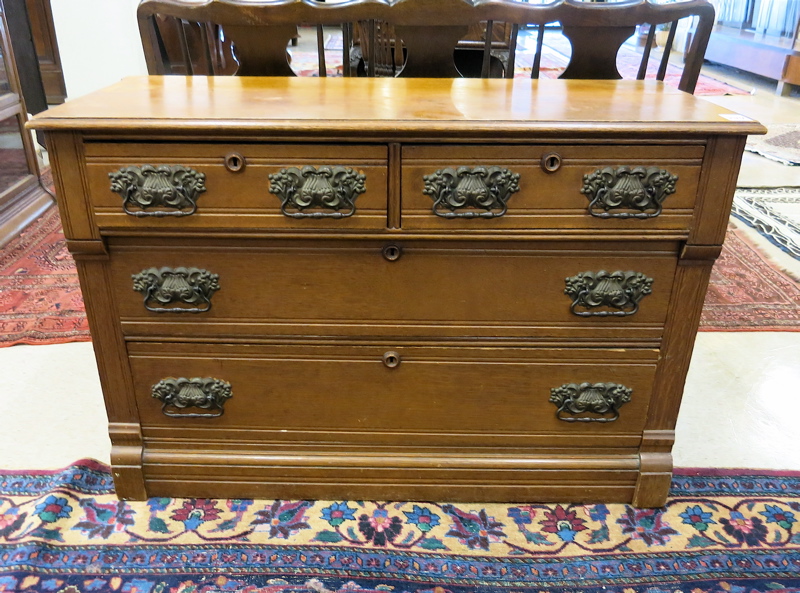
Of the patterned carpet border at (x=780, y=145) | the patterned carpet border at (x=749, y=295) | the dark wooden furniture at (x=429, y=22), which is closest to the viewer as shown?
the dark wooden furniture at (x=429, y=22)

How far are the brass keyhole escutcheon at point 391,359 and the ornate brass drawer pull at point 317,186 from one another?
1.08 feet

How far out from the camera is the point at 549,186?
3.82 feet

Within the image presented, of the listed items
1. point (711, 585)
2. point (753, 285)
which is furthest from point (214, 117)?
point (753, 285)

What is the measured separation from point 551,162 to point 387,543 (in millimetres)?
847

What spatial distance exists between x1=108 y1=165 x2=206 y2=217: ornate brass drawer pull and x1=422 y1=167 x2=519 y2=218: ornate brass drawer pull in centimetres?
42

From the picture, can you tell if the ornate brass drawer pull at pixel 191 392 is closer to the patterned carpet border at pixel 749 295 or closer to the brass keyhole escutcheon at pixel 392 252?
the brass keyhole escutcheon at pixel 392 252

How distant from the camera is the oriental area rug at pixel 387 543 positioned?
1265mm

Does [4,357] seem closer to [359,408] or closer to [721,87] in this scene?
[359,408]

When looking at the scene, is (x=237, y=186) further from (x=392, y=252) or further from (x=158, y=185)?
(x=392, y=252)

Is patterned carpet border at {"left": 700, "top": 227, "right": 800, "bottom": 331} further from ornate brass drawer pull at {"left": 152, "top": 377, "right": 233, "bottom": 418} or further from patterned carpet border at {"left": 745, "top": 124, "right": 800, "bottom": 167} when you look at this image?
A: ornate brass drawer pull at {"left": 152, "top": 377, "right": 233, "bottom": 418}

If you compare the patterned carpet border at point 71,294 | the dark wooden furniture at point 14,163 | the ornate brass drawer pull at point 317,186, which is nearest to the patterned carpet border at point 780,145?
the patterned carpet border at point 71,294

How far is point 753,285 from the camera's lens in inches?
98.0

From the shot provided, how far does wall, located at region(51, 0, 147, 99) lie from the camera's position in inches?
114

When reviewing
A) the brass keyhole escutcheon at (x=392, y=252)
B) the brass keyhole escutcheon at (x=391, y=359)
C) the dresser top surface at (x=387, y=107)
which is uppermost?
the dresser top surface at (x=387, y=107)
